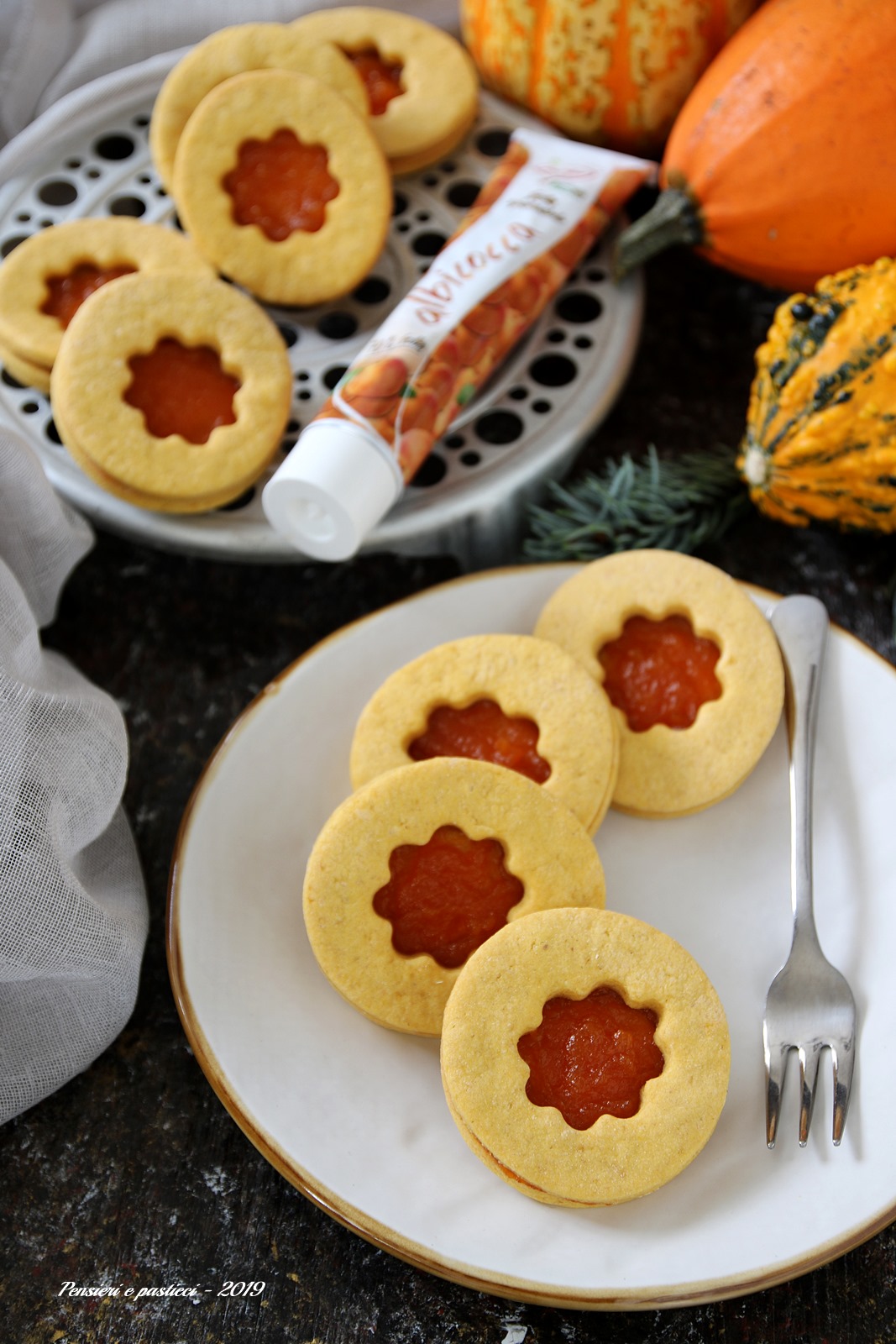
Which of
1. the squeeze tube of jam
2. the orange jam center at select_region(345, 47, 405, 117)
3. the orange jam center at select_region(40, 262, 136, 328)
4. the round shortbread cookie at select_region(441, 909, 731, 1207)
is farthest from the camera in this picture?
the orange jam center at select_region(345, 47, 405, 117)

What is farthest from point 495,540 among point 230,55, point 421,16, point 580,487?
point 421,16

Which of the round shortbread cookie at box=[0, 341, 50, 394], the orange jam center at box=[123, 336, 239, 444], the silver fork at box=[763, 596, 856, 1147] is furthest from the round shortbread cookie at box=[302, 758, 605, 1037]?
the round shortbread cookie at box=[0, 341, 50, 394]

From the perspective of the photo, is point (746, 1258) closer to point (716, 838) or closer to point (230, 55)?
point (716, 838)

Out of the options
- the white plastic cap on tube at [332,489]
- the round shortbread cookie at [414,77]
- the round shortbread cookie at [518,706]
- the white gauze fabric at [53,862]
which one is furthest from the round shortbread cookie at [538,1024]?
the round shortbread cookie at [414,77]

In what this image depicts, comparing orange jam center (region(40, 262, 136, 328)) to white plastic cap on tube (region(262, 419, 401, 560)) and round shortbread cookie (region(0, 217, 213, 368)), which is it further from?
white plastic cap on tube (region(262, 419, 401, 560))

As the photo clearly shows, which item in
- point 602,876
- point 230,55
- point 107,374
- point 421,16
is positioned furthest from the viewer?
point 421,16

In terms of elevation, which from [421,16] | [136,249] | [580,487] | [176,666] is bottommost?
[176,666]

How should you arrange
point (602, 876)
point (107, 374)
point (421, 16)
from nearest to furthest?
1. point (602, 876)
2. point (107, 374)
3. point (421, 16)
